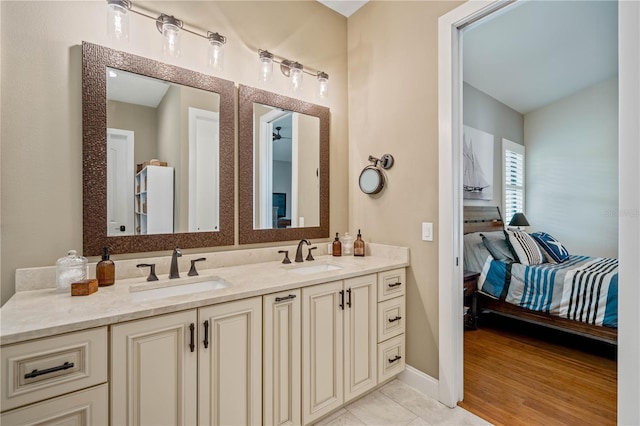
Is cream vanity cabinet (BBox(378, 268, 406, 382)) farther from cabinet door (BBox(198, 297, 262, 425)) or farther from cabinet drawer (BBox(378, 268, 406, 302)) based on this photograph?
cabinet door (BBox(198, 297, 262, 425))

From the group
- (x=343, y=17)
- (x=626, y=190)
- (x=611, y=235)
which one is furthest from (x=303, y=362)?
(x=611, y=235)

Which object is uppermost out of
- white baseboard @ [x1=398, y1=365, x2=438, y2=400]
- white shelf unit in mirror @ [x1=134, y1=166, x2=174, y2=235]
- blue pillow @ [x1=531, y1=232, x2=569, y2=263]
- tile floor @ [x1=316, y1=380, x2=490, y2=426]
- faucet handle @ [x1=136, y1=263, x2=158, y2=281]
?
white shelf unit in mirror @ [x1=134, y1=166, x2=174, y2=235]

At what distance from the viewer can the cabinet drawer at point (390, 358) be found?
6.62 ft

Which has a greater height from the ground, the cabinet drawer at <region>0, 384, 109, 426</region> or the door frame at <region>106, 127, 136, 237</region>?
the door frame at <region>106, 127, 136, 237</region>

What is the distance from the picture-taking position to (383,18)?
2373 mm

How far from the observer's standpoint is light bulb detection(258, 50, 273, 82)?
2.09 metres

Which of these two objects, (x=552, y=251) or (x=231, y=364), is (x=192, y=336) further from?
(x=552, y=251)

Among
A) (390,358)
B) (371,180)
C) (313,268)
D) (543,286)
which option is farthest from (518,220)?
(313,268)

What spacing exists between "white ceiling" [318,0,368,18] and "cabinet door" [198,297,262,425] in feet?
7.87

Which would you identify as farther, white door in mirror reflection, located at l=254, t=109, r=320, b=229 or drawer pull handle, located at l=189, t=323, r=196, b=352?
white door in mirror reflection, located at l=254, t=109, r=320, b=229

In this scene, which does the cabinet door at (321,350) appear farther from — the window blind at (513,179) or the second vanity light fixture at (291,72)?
the window blind at (513,179)

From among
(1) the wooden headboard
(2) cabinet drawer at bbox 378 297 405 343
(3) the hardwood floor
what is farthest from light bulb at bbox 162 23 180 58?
(1) the wooden headboard

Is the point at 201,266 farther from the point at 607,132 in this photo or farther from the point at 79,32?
the point at 607,132

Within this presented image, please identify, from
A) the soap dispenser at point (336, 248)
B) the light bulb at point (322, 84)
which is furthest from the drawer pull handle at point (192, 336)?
the light bulb at point (322, 84)
